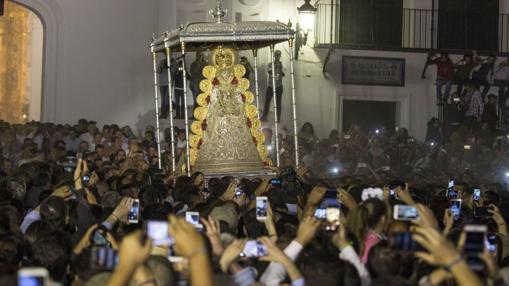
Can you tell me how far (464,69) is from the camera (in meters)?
24.0

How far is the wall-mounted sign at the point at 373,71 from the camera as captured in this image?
2430 cm

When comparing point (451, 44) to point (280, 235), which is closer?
point (280, 235)

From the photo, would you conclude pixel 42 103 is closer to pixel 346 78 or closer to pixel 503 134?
pixel 346 78

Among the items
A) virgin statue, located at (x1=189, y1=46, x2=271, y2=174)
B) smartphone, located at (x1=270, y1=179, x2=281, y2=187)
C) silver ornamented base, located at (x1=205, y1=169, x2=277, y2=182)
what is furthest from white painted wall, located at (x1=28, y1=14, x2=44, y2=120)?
smartphone, located at (x1=270, y1=179, x2=281, y2=187)

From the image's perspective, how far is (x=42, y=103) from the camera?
73.3ft

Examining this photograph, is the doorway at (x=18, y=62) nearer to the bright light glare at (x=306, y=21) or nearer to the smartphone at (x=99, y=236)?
the bright light glare at (x=306, y=21)

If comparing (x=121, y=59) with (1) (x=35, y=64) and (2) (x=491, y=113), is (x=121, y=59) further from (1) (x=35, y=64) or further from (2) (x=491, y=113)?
(2) (x=491, y=113)

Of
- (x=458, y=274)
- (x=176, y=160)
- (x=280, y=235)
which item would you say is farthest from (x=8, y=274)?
(x=176, y=160)

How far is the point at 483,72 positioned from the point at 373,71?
8.38 feet

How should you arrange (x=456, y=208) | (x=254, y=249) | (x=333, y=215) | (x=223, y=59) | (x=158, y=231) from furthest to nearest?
→ (x=223, y=59), (x=456, y=208), (x=333, y=215), (x=254, y=249), (x=158, y=231)

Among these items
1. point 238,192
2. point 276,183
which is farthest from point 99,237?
point 276,183

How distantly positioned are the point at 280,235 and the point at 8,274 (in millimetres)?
2836

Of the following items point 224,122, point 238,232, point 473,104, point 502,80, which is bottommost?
point 238,232

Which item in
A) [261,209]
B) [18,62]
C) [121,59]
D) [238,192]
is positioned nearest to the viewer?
[261,209]
